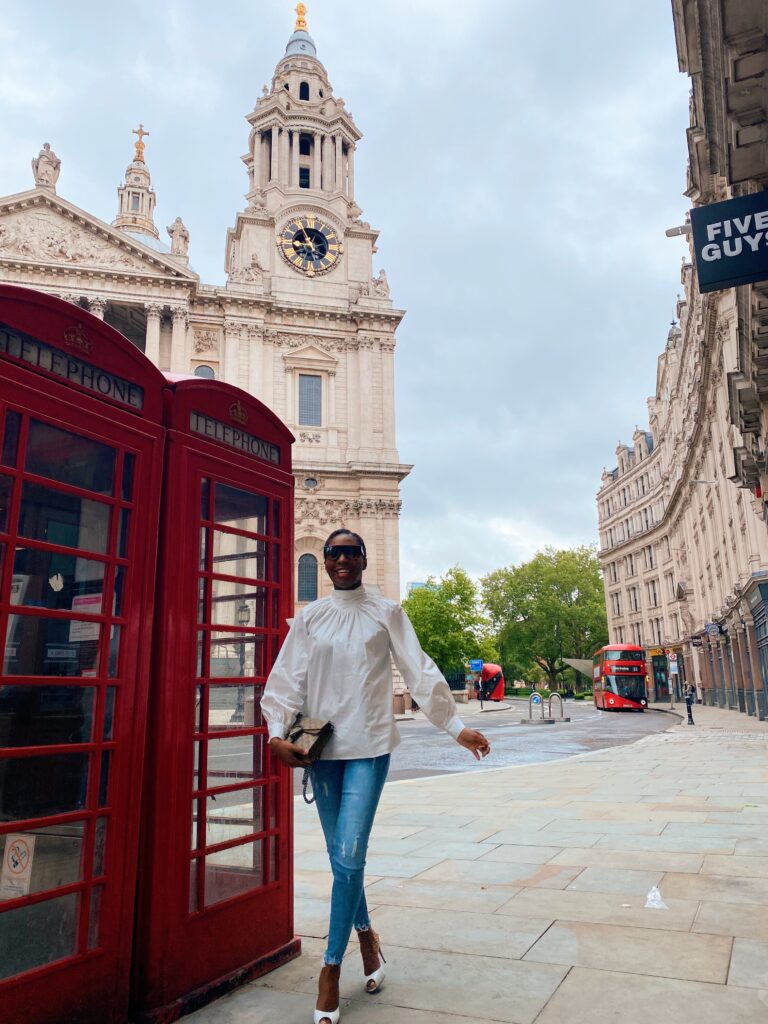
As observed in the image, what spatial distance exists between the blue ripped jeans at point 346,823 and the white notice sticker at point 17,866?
1179 mm

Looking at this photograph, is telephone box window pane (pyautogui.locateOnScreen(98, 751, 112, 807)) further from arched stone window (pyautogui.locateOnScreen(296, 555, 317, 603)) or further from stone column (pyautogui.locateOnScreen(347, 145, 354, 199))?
stone column (pyautogui.locateOnScreen(347, 145, 354, 199))

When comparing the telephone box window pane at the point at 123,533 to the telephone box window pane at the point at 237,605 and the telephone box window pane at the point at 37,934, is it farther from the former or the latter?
the telephone box window pane at the point at 37,934

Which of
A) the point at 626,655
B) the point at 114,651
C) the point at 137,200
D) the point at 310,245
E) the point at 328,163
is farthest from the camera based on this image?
the point at 137,200

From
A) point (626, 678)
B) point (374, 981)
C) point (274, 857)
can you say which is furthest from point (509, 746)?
point (626, 678)

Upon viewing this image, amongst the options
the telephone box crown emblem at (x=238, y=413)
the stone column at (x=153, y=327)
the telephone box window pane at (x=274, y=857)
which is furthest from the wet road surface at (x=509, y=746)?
the stone column at (x=153, y=327)

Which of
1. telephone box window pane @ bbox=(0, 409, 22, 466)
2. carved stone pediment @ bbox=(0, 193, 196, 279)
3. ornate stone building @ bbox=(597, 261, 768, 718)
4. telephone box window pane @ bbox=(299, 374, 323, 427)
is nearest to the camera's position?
telephone box window pane @ bbox=(0, 409, 22, 466)

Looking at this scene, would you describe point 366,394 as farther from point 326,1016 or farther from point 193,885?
point 326,1016

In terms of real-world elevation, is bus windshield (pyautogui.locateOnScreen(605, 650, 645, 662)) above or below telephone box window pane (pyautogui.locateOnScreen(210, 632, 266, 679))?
above

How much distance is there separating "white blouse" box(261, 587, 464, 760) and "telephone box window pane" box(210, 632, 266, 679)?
0.30 meters

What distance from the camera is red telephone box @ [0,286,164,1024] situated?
2893 mm

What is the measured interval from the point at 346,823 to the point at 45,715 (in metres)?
1.32

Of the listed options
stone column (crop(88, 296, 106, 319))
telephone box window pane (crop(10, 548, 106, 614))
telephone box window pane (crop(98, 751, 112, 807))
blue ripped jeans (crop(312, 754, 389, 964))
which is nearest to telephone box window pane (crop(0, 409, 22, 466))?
telephone box window pane (crop(10, 548, 106, 614))

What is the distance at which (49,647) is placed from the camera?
311 centimetres

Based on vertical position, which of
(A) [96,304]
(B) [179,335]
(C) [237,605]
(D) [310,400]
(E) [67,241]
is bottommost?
(C) [237,605]
